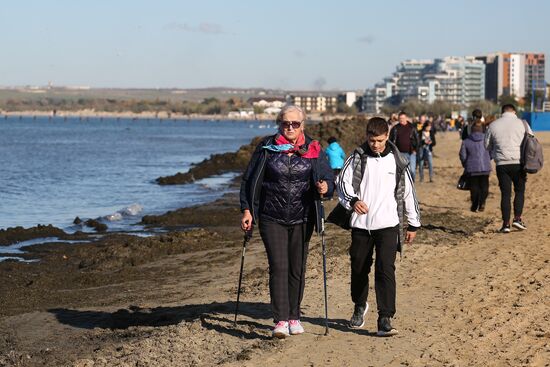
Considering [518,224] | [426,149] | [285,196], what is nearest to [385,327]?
[285,196]

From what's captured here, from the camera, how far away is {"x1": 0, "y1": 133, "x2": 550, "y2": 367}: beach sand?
304 inches

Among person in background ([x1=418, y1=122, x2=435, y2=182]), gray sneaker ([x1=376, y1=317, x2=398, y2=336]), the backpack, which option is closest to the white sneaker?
gray sneaker ([x1=376, y1=317, x2=398, y2=336])

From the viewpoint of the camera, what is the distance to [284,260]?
26.3 ft

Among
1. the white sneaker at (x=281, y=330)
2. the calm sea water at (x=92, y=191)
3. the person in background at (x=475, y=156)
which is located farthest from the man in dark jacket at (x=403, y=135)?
the white sneaker at (x=281, y=330)

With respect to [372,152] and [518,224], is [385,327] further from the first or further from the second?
[518,224]

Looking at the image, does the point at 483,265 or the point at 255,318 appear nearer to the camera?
the point at 255,318

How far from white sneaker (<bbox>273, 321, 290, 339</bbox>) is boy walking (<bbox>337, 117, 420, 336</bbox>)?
744 mm

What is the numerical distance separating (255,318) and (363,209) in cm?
172

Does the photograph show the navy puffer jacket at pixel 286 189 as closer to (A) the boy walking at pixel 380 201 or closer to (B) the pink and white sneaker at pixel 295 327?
(A) the boy walking at pixel 380 201

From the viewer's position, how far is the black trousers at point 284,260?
7.93 m

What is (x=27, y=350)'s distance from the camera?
29.2 ft

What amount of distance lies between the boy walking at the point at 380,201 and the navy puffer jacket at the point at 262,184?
17 centimetres

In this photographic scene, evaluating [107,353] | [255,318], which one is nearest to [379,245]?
[255,318]

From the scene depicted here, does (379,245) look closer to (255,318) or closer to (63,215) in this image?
(255,318)
